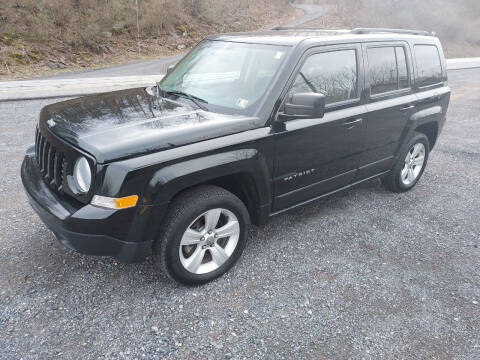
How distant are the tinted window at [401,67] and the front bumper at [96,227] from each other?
3012 millimetres

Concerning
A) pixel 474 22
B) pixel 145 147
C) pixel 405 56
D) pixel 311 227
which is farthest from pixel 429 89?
pixel 474 22

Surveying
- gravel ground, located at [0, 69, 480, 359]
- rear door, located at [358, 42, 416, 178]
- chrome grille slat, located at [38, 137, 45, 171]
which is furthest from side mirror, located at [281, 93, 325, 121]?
chrome grille slat, located at [38, 137, 45, 171]

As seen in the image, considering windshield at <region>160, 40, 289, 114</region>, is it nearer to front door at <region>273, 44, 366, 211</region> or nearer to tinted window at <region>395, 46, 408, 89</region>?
front door at <region>273, 44, 366, 211</region>

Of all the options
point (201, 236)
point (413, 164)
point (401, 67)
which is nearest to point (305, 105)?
point (201, 236)

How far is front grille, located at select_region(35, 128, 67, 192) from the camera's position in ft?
8.66

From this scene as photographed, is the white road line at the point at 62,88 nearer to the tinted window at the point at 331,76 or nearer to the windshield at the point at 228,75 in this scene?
the windshield at the point at 228,75

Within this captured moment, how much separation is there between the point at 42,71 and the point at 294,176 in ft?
50.5

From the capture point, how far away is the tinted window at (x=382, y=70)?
373 cm

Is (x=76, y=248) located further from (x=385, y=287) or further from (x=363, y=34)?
(x=363, y=34)

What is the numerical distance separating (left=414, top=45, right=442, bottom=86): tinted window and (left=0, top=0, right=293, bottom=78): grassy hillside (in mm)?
14538

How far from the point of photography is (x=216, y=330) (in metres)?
2.59

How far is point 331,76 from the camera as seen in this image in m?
3.40

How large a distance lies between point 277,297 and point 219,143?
4.02ft

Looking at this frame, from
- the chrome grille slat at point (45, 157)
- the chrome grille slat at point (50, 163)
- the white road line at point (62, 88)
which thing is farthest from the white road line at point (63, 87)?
the chrome grille slat at point (50, 163)
